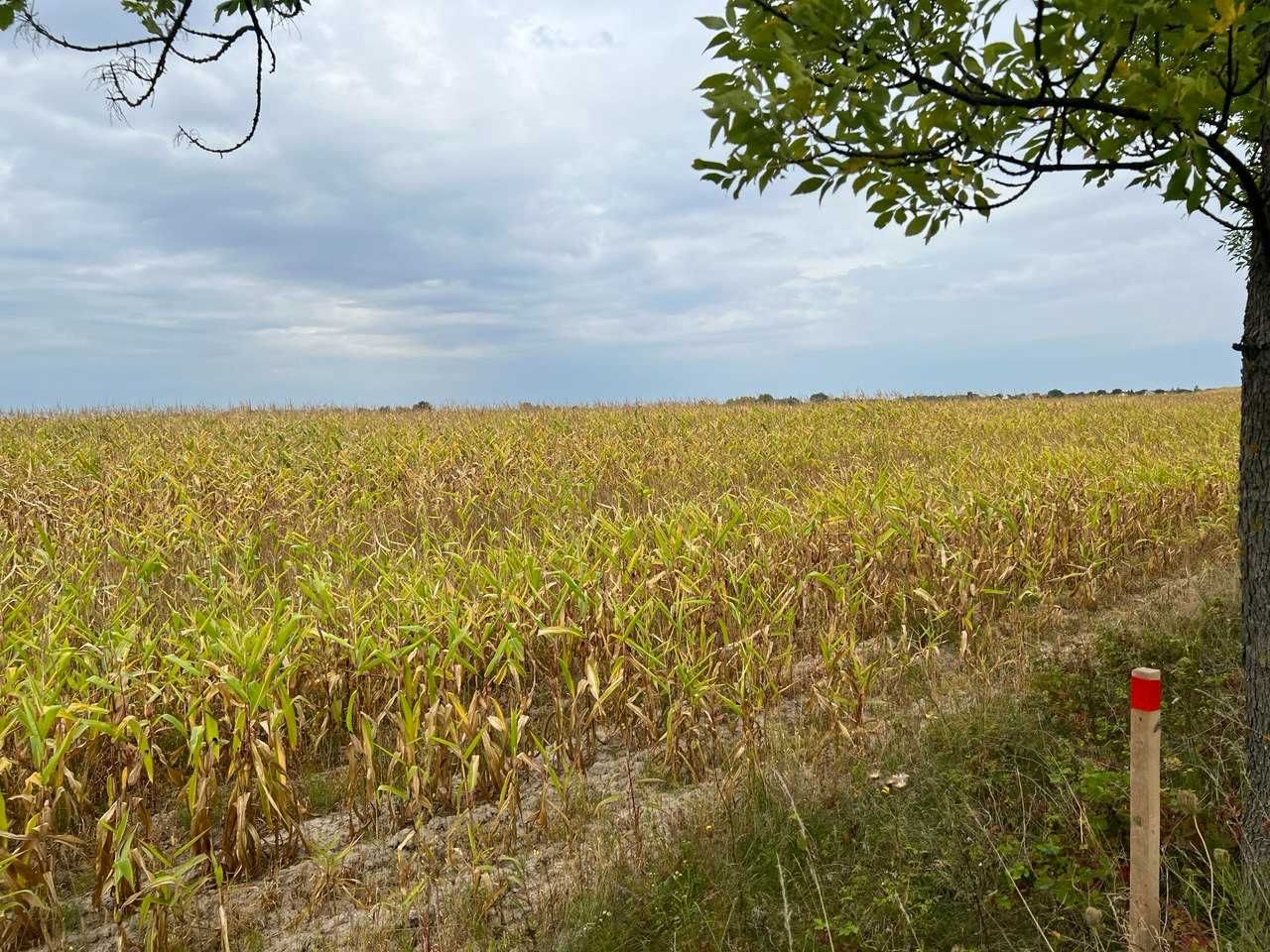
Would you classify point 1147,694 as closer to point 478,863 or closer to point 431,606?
point 478,863

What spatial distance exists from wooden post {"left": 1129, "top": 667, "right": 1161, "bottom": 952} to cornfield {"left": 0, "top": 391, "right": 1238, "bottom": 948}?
1.66 meters

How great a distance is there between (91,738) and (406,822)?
1495 mm

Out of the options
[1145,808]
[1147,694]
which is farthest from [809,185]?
[1145,808]

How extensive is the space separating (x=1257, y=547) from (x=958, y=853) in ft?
5.66

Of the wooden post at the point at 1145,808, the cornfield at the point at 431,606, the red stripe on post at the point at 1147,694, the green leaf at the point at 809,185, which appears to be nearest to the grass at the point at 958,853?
the wooden post at the point at 1145,808

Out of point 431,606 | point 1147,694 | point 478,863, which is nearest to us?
point 1147,694

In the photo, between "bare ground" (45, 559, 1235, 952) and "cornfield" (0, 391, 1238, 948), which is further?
"cornfield" (0, 391, 1238, 948)

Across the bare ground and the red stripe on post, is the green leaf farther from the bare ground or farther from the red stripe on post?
the bare ground

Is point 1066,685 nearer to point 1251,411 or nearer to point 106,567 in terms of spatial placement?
point 1251,411

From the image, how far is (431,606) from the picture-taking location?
459 centimetres

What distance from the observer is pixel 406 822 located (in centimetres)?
351

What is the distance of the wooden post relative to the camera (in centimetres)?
239

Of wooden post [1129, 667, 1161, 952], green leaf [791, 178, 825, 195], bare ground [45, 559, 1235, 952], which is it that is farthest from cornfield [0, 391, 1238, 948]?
green leaf [791, 178, 825, 195]

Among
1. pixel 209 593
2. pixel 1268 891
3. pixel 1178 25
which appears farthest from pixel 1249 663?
pixel 209 593
